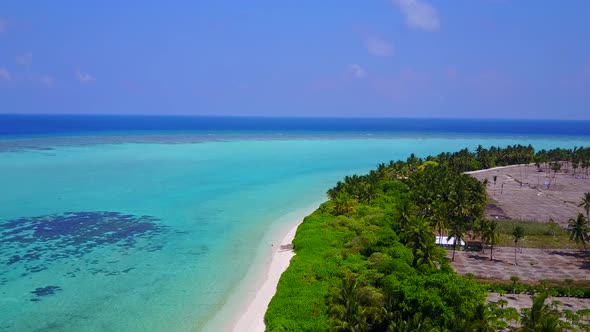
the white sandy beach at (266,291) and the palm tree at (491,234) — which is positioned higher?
the palm tree at (491,234)

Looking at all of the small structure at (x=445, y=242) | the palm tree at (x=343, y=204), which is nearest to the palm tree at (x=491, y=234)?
the small structure at (x=445, y=242)

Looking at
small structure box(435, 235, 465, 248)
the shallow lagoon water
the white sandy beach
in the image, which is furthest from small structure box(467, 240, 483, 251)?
the shallow lagoon water

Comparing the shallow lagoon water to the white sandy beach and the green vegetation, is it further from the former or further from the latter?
the green vegetation

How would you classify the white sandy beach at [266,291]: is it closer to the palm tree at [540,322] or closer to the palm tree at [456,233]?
the palm tree at [540,322]

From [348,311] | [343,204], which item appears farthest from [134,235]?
[348,311]

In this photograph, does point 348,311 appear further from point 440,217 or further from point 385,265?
point 440,217

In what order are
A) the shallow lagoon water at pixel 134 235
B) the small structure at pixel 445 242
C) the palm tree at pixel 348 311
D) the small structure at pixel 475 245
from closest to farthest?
1. the palm tree at pixel 348 311
2. the shallow lagoon water at pixel 134 235
3. the small structure at pixel 445 242
4. the small structure at pixel 475 245
